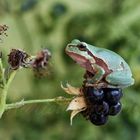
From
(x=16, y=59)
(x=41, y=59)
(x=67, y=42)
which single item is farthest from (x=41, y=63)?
(x=67, y=42)

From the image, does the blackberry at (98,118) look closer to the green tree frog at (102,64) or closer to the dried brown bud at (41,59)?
the green tree frog at (102,64)

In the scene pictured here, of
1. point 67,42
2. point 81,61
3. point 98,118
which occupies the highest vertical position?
point 81,61

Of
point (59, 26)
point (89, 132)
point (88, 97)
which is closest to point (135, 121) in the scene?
point (89, 132)

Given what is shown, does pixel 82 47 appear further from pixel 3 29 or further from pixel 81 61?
pixel 3 29

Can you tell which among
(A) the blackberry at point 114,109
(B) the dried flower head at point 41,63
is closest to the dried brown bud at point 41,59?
(B) the dried flower head at point 41,63

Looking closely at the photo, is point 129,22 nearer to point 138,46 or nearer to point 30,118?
point 138,46

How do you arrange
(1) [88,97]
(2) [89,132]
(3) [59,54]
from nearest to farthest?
(1) [88,97], (2) [89,132], (3) [59,54]
